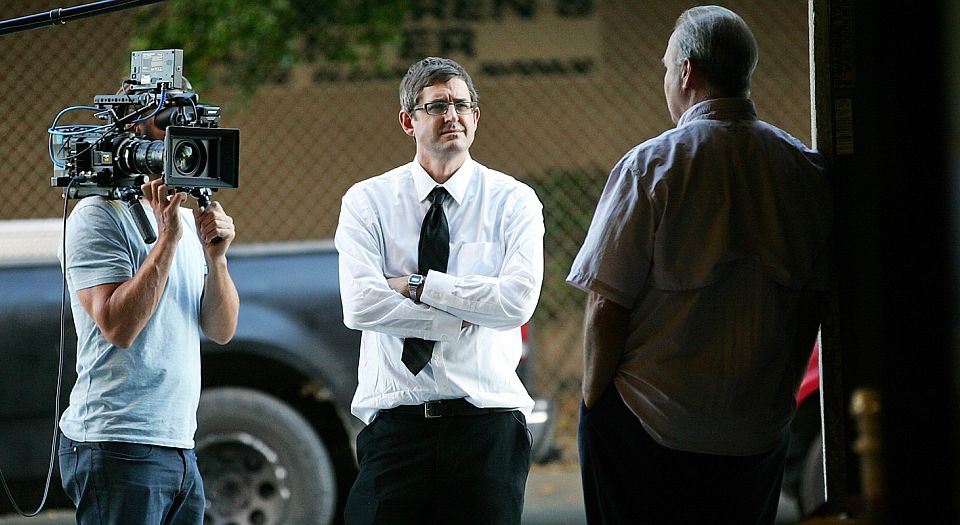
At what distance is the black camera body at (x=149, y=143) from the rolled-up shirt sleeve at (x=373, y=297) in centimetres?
39

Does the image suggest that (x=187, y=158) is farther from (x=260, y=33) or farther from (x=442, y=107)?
(x=260, y=33)

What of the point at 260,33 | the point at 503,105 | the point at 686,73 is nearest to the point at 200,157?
the point at 686,73

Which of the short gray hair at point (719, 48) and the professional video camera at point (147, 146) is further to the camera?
the professional video camera at point (147, 146)

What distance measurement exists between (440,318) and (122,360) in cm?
89

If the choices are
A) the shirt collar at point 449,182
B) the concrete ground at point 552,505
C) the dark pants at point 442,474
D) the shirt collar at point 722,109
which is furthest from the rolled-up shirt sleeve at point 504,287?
the concrete ground at point 552,505

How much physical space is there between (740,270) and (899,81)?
4.33ft

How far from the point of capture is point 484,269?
346cm

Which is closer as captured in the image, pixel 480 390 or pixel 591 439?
pixel 591 439

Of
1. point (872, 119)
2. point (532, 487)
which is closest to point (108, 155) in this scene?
point (872, 119)

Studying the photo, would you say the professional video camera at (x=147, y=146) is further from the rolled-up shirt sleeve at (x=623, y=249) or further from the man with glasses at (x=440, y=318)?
the rolled-up shirt sleeve at (x=623, y=249)

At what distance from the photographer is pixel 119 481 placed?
3.10m

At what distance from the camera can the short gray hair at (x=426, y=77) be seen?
3.50 m

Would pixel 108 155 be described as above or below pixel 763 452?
above

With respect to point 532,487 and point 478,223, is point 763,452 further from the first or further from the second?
point 532,487
